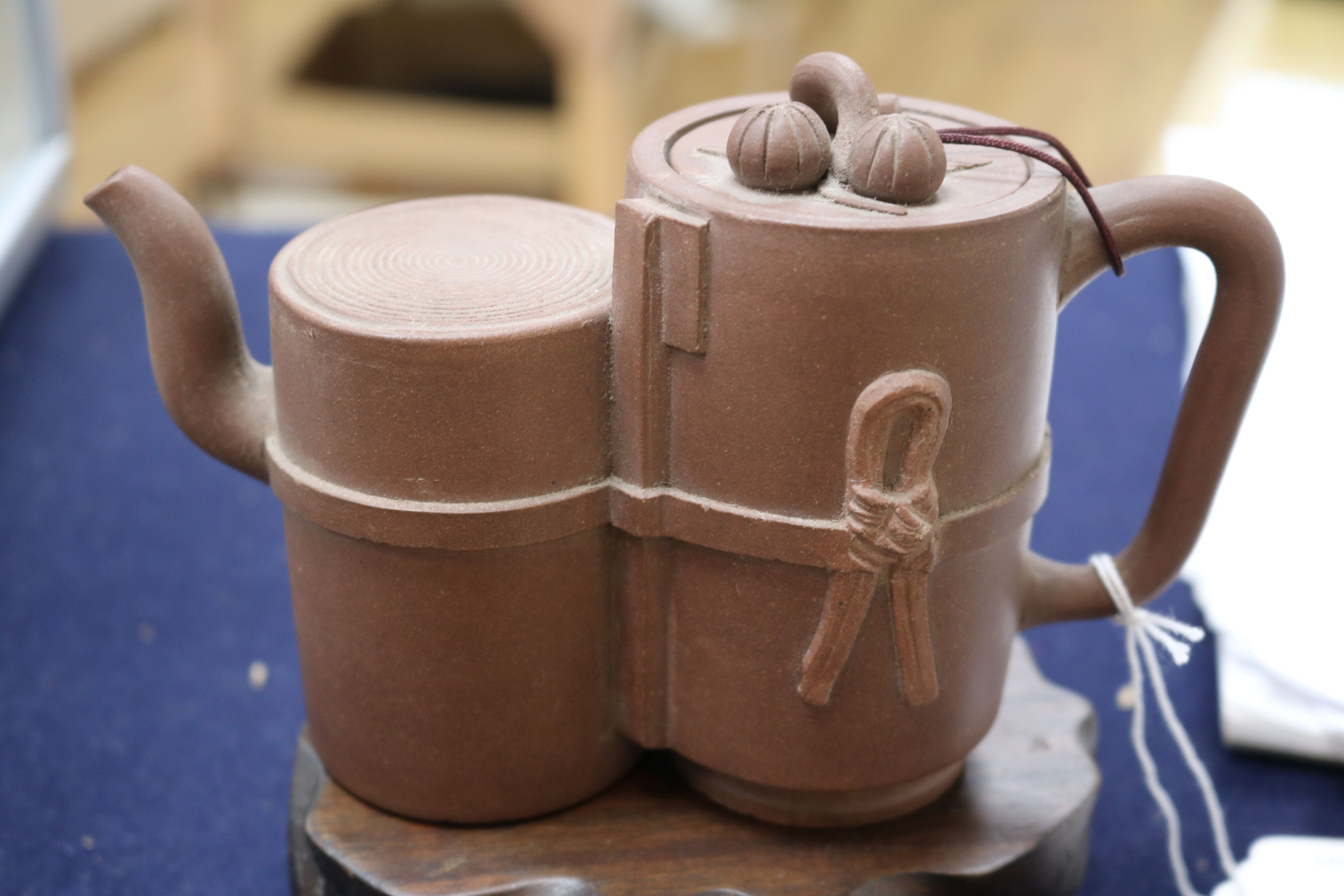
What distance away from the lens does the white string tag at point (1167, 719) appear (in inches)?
35.4

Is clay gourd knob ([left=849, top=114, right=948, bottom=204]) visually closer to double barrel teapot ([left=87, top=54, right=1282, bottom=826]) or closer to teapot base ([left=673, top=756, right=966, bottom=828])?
double barrel teapot ([left=87, top=54, right=1282, bottom=826])

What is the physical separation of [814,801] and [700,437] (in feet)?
0.81

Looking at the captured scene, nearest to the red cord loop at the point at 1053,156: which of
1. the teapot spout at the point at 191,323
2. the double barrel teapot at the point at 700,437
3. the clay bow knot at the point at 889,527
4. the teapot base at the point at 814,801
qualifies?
the double barrel teapot at the point at 700,437

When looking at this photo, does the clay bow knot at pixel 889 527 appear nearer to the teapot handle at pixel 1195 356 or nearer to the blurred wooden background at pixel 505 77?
the teapot handle at pixel 1195 356

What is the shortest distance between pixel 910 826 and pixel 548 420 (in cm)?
34

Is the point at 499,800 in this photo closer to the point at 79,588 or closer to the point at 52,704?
the point at 52,704

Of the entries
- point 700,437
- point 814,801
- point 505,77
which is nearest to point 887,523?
point 700,437

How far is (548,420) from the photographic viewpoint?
2.54 feet

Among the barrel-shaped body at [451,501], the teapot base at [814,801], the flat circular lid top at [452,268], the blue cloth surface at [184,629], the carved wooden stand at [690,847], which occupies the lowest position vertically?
the blue cloth surface at [184,629]

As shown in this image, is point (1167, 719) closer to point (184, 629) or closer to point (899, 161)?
point (899, 161)

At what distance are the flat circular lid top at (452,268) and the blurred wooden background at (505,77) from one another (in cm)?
132

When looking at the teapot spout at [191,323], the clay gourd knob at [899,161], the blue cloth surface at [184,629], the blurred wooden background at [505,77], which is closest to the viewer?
the clay gourd knob at [899,161]

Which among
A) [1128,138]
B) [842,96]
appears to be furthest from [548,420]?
[1128,138]

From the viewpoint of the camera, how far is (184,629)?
1212mm
